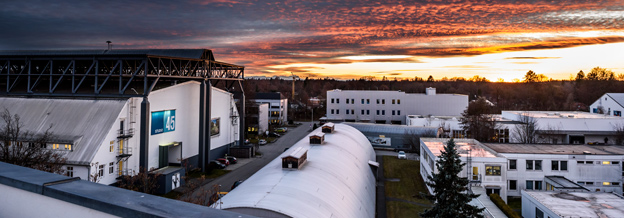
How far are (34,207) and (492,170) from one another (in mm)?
30511

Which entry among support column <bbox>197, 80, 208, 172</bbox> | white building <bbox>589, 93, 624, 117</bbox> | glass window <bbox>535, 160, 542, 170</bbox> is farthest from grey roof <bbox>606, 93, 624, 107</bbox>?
support column <bbox>197, 80, 208, 172</bbox>

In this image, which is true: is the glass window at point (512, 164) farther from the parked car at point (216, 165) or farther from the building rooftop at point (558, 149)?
Answer: the parked car at point (216, 165)

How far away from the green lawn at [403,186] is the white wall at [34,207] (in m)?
17.8

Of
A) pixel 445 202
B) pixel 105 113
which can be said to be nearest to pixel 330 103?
pixel 105 113

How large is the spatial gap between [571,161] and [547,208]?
478 inches

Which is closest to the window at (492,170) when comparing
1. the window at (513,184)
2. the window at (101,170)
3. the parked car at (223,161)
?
the window at (513,184)

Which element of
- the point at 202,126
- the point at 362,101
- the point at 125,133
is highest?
the point at 362,101

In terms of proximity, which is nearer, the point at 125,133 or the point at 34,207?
the point at 34,207

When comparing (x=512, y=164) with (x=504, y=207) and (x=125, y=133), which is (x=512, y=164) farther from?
(x=125, y=133)

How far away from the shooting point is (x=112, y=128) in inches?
1075

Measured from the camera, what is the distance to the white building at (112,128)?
26344 millimetres

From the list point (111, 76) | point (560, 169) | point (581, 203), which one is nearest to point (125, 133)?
point (111, 76)

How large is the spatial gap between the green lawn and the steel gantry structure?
19.8 m

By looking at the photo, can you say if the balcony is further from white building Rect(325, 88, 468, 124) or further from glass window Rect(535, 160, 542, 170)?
white building Rect(325, 88, 468, 124)
